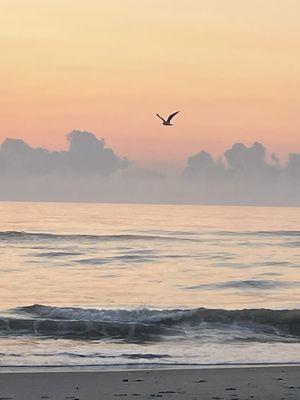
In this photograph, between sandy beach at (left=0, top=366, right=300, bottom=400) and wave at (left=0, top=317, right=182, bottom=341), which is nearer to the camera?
sandy beach at (left=0, top=366, right=300, bottom=400)

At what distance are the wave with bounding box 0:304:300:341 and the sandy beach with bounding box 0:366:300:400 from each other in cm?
513

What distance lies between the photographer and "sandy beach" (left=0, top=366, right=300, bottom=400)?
1045 cm

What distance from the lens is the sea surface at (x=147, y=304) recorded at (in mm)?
15078

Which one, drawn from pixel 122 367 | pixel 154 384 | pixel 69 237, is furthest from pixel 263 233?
pixel 154 384

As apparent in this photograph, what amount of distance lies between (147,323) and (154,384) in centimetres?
852

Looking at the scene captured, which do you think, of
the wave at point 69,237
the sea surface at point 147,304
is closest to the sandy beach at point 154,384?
the sea surface at point 147,304

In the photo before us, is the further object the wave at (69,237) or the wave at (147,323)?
the wave at (69,237)

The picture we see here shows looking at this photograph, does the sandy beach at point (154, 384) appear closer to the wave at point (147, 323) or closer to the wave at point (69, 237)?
the wave at point (147, 323)

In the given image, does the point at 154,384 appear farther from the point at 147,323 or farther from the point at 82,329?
the point at 147,323

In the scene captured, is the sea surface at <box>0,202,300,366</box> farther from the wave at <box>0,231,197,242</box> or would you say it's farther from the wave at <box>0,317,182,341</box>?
the wave at <box>0,231,197,242</box>

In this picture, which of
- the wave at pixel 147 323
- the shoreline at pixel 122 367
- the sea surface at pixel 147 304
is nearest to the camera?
the shoreline at pixel 122 367

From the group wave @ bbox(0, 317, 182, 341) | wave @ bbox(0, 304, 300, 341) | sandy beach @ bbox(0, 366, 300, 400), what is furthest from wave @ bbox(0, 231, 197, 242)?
sandy beach @ bbox(0, 366, 300, 400)

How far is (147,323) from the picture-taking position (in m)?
19.7

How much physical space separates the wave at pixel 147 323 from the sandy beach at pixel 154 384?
5.13 metres
